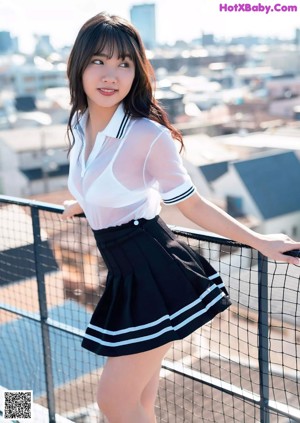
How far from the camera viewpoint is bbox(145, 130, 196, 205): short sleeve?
2.98 feet

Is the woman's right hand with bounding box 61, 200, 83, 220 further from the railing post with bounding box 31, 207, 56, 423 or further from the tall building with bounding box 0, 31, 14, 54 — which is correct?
the tall building with bounding box 0, 31, 14, 54

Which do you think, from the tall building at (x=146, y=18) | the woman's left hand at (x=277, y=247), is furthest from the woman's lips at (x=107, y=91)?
the tall building at (x=146, y=18)

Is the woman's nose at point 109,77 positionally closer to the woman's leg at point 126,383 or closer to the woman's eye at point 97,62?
the woman's eye at point 97,62

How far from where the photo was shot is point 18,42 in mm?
62750

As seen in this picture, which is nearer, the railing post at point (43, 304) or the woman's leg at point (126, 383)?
the woman's leg at point (126, 383)

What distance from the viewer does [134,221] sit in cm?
96

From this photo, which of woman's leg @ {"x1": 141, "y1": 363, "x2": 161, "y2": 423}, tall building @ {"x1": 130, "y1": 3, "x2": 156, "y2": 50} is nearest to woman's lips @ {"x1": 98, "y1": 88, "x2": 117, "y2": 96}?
woman's leg @ {"x1": 141, "y1": 363, "x2": 161, "y2": 423}

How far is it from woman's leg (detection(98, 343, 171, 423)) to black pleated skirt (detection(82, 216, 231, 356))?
0.02 metres

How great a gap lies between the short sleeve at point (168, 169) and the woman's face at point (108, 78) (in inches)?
3.8

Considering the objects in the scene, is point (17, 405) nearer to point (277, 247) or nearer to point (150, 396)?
point (150, 396)

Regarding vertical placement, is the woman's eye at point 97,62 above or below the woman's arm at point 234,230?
above

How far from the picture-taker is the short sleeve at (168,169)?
91 centimetres

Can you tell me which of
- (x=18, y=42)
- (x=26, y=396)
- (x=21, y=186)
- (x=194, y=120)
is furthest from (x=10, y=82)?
(x=26, y=396)

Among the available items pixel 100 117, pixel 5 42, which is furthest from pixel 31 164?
pixel 5 42
